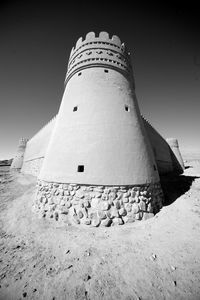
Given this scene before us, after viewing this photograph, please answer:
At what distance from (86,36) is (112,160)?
31.7 ft

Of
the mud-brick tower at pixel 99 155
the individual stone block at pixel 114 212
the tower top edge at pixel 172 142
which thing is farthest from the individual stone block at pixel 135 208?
the tower top edge at pixel 172 142

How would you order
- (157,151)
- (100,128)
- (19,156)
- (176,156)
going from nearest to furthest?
1. (100,128)
2. (157,151)
3. (176,156)
4. (19,156)

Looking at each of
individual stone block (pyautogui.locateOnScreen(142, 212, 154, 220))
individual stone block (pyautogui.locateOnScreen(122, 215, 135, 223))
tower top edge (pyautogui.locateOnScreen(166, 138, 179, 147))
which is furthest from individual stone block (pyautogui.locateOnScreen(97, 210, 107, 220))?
tower top edge (pyautogui.locateOnScreen(166, 138, 179, 147))

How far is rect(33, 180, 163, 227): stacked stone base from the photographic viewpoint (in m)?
5.50

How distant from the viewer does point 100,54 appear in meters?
8.68

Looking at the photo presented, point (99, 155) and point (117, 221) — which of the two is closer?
point (117, 221)

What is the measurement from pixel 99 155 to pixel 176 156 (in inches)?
878

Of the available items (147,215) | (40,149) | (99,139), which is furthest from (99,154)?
(40,149)

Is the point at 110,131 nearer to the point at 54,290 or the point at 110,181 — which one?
the point at 110,181

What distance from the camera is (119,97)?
26.3ft

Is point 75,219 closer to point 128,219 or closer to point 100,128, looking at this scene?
point 128,219

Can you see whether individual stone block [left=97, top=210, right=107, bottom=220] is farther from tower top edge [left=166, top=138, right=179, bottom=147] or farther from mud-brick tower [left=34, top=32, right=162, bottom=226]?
tower top edge [left=166, top=138, right=179, bottom=147]

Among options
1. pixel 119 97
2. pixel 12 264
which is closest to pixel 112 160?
pixel 119 97

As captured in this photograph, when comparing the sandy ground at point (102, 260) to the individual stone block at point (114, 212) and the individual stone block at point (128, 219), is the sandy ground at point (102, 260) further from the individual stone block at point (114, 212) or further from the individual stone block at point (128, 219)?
the individual stone block at point (114, 212)
